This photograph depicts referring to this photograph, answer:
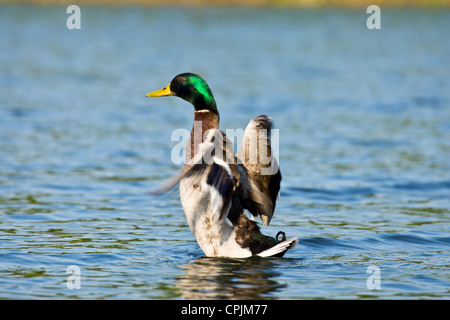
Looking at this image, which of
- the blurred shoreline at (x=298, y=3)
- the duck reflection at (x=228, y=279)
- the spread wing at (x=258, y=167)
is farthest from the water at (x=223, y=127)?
the blurred shoreline at (x=298, y=3)

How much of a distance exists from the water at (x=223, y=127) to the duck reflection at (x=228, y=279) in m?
0.02

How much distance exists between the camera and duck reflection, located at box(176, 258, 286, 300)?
237 inches

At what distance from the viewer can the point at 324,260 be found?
23.5 ft

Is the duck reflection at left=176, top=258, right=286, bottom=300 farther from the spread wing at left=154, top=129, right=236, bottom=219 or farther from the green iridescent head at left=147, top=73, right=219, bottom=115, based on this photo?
the green iridescent head at left=147, top=73, right=219, bottom=115

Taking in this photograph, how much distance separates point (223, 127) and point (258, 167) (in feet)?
25.2

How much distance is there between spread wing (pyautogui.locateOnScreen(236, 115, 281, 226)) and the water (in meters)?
0.60

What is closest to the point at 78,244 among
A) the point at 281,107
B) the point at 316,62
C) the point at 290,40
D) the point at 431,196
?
the point at 431,196

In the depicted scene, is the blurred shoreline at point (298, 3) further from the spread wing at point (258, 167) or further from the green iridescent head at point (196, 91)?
the spread wing at point (258, 167)

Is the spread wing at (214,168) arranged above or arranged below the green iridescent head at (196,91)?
below

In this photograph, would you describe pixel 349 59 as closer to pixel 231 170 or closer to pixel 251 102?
pixel 251 102

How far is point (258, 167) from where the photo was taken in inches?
273

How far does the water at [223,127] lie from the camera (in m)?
6.55

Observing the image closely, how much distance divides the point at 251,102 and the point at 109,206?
9048mm

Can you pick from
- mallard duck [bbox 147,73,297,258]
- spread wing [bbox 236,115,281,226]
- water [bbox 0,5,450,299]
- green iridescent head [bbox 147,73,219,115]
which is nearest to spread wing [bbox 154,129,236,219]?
mallard duck [bbox 147,73,297,258]
